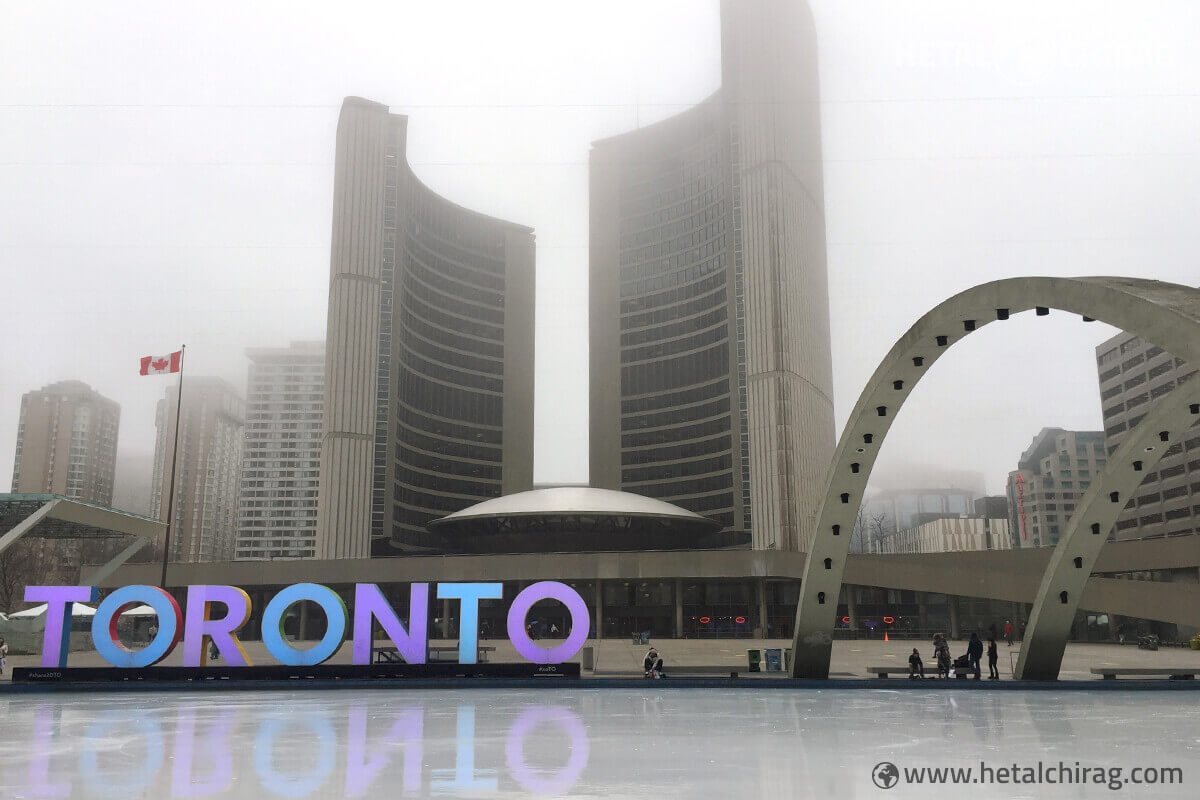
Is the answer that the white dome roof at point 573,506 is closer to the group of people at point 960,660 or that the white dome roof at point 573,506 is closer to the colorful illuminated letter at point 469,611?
the colorful illuminated letter at point 469,611

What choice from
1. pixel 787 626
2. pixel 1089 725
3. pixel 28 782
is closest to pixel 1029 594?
pixel 787 626

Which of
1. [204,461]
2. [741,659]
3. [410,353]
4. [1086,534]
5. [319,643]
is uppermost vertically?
[410,353]

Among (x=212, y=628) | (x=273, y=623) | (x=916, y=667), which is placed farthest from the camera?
(x=916, y=667)

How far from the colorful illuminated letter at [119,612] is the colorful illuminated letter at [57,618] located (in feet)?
2.35

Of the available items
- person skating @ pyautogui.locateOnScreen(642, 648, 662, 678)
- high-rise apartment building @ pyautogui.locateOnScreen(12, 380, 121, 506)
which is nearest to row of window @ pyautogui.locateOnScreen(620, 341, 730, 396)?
high-rise apartment building @ pyautogui.locateOnScreen(12, 380, 121, 506)

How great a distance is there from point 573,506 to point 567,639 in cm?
6653

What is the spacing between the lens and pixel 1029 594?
65.4m

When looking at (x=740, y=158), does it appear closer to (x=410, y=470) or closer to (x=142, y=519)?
(x=410, y=470)

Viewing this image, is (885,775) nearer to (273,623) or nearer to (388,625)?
(388,625)

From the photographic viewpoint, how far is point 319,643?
3105cm

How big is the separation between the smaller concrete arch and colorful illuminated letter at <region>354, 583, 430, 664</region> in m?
19.5

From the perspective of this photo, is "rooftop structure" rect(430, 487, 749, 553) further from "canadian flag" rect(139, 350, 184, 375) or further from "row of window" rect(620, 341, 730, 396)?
"canadian flag" rect(139, 350, 184, 375)

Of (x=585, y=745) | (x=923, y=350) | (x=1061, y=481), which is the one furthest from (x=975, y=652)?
(x=1061, y=481)

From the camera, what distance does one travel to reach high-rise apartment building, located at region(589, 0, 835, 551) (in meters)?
108
